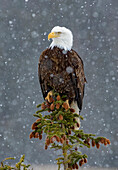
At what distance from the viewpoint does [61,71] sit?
2289 millimetres

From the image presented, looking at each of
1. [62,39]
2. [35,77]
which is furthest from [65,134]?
[35,77]

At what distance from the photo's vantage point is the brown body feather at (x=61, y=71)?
7.50ft

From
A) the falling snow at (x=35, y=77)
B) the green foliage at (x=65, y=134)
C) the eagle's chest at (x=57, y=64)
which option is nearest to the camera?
the green foliage at (x=65, y=134)

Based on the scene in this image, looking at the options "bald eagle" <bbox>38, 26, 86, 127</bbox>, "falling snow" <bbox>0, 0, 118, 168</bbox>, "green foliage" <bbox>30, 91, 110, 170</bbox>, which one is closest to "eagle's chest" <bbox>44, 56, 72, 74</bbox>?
"bald eagle" <bbox>38, 26, 86, 127</bbox>

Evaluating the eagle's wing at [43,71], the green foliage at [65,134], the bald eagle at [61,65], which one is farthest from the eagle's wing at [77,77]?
the green foliage at [65,134]

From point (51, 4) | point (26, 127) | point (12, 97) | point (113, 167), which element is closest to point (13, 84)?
point (12, 97)

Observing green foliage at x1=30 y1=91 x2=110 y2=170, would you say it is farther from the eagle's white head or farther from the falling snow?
the falling snow

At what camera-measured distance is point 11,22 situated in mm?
8117

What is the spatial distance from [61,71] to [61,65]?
0.14 feet

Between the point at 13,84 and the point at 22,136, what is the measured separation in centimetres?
129

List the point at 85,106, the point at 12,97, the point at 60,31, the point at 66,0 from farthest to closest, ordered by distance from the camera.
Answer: the point at 66,0
the point at 12,97
the point at 85,106
the point at 60,31

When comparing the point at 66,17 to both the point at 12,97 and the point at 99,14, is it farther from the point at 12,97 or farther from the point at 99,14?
the point at 12,97

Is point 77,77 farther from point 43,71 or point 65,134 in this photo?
point 65,134

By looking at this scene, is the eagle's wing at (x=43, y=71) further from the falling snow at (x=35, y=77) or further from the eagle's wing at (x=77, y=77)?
the falling snow at (x=35, y=77)
